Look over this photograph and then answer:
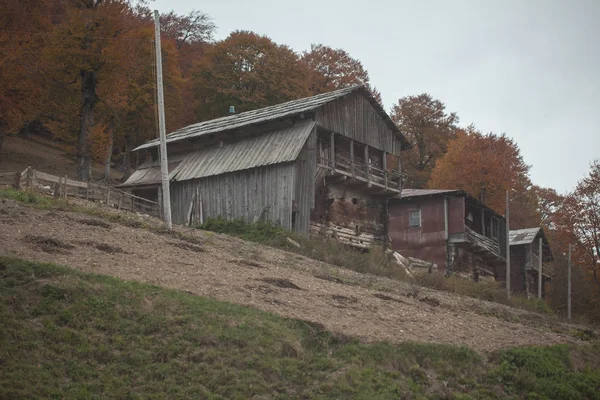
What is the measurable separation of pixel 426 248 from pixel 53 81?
2418 centimetres

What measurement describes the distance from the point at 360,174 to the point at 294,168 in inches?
237

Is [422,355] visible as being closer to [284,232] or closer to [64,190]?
[284,232]

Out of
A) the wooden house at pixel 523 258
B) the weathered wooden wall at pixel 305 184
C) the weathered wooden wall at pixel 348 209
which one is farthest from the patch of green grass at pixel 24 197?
the wooden house at pixel 523 258

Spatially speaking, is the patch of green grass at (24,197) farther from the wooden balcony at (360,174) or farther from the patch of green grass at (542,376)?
the patch of green grass at (542,376)

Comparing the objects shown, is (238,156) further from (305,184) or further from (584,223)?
(584,223)

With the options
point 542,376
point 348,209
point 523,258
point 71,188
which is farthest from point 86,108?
point 523,258

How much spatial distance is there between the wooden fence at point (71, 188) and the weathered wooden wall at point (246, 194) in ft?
6.27

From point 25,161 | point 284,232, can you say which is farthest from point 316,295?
point 25,161

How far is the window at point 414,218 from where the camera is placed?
45.0m

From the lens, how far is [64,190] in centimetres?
3066

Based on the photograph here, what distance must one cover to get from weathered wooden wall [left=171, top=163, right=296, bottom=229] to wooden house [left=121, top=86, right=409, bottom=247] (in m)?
0.05

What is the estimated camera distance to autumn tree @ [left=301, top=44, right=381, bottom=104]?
62.9m

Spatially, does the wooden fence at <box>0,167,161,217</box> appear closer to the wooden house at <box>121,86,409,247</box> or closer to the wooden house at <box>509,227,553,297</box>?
the wooden house at <box>121,86,409,247</box>

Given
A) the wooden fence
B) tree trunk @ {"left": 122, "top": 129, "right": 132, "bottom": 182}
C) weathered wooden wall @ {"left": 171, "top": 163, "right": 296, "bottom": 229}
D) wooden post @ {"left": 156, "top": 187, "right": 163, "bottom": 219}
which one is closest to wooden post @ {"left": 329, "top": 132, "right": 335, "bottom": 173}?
weathered wooden wall @ {"left": 171, "top": 163, "right": 296, "bottom": 229}
